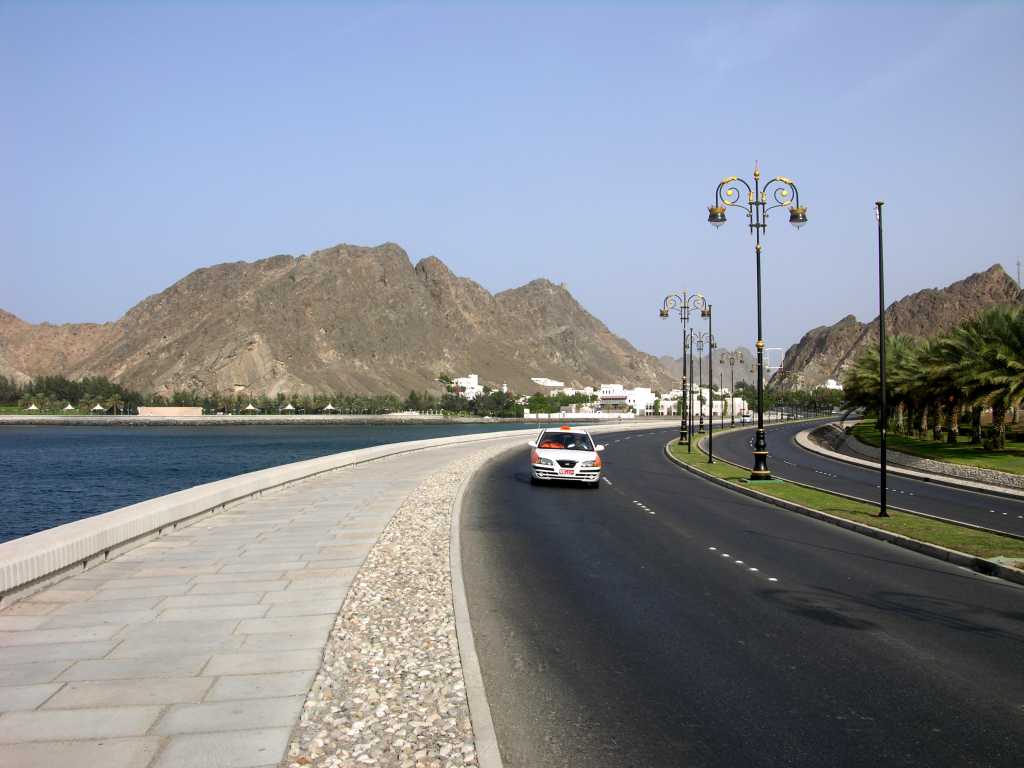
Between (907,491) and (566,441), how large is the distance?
34.6 ft

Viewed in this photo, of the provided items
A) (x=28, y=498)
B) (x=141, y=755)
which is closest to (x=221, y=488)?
(x=141, y=755)

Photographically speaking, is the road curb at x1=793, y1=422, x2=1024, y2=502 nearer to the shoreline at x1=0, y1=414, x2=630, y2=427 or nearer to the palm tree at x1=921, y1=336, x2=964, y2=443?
the palm tree at x1=921, y1=336, x2=964, y2=443

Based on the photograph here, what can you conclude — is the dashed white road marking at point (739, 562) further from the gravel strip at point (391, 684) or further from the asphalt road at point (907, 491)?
the asphalt road at point (907, 491)

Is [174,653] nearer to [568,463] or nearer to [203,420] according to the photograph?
[568,463]

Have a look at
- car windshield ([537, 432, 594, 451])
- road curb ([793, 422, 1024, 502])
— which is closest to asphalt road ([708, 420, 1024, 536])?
road curb ([793, 422, 1024, 502])

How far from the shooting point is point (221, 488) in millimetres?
18734

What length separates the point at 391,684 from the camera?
7016 millimetres

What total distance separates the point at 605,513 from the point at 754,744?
1382cm

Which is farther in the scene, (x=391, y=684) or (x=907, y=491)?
(x=907, y=491)

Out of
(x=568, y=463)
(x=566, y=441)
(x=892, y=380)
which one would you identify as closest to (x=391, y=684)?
(x=568, y=463)

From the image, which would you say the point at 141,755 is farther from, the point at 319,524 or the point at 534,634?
the point at 319,524

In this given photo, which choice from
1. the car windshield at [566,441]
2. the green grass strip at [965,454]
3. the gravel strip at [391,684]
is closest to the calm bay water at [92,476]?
the car windshield at [566,441]

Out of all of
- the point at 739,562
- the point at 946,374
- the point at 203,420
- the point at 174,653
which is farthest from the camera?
the point at 203,420

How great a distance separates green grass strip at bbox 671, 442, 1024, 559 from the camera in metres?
13.9
